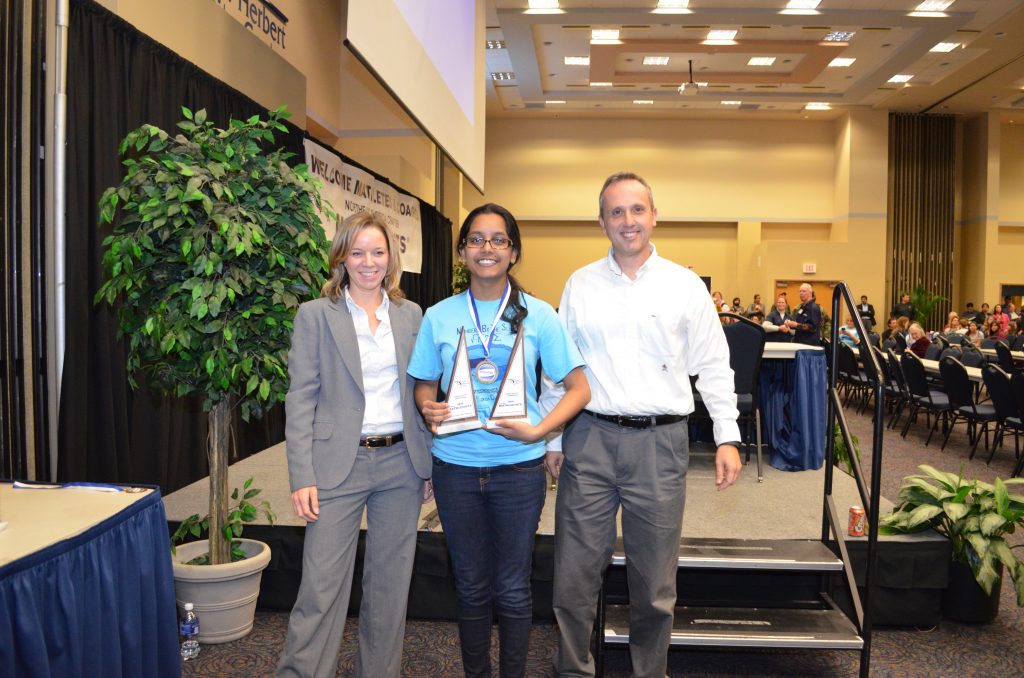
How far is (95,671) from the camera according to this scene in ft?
5.17

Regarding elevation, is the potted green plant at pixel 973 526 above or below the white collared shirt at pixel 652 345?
below

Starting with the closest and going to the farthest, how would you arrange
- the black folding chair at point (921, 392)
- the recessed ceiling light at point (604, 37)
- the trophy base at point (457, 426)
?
the trophy base at point (457, 426) < the black folding chair at point (921, 392) < the recessed ceiling light at point (604, 37)

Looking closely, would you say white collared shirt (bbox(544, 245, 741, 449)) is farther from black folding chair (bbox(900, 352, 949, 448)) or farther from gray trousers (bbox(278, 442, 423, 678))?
black folding chair (bbox(900, 352, 949, 448))

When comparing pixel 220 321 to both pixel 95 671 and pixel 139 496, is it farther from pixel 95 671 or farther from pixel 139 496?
pixel 95 671

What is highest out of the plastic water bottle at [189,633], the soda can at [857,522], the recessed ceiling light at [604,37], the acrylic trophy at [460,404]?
the recessed ceiling light at [604,37]

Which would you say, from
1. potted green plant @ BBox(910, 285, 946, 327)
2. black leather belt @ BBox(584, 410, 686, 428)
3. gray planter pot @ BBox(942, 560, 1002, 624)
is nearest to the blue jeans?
black leather belt @ BBox(584, 410, 686, 428)

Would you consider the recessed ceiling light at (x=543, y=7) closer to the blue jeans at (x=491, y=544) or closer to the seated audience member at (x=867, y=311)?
the seated audience member at (x=867, y=311)

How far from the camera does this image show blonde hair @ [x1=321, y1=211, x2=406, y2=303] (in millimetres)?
2100

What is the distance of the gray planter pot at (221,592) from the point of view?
2660mm

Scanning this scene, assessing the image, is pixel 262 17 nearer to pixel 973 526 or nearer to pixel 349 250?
pixel 349 250

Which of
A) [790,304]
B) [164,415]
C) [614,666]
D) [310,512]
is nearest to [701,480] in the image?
[614,666]

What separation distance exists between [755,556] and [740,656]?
39 centimetres

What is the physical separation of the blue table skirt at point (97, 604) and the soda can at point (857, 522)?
252 cm

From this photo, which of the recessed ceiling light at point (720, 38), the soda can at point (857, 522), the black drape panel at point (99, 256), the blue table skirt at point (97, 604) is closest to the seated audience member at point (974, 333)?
the recessed ceiling light at point (720, 38)
